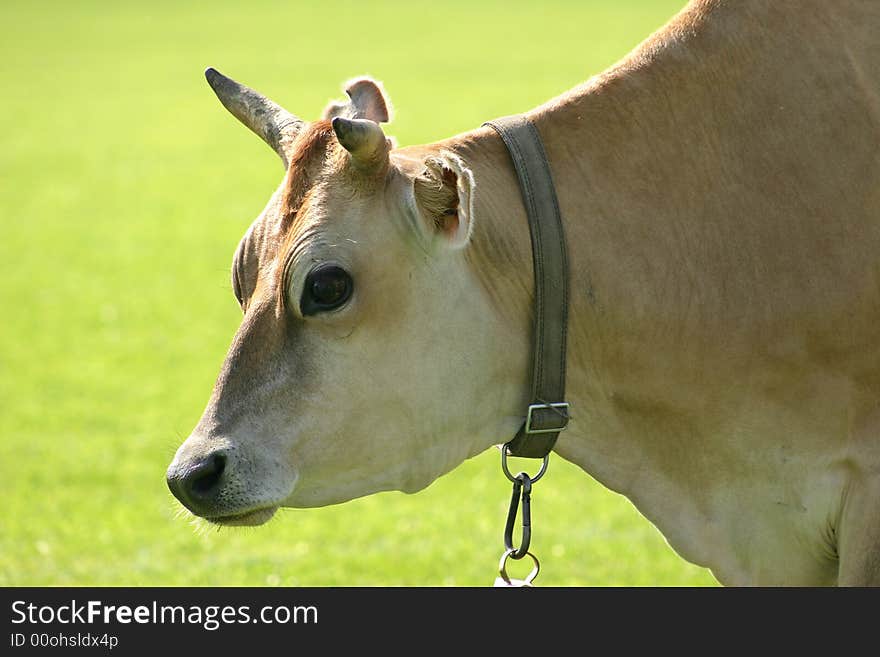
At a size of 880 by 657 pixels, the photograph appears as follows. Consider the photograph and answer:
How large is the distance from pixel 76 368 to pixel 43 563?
16.2 ft

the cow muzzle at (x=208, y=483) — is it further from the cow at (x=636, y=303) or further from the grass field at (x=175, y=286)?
the grass field at (x=175, y=286)

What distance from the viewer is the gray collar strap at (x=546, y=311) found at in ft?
13.2

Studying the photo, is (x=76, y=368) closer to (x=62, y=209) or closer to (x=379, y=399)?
(x=62, y=209)

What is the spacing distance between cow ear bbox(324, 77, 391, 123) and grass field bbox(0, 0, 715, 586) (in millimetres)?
1185

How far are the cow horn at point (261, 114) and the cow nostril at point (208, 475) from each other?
38.9 inches

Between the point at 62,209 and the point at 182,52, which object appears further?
the point at 182,52

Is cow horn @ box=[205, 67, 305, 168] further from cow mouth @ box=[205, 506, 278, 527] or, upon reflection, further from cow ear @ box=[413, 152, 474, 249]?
cow mouth @ box=[205, 506, 278, 527]

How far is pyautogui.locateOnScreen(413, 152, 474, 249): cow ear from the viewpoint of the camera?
3.75 metres

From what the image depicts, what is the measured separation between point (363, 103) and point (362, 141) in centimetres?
80

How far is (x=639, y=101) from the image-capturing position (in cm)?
429

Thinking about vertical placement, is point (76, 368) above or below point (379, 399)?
above

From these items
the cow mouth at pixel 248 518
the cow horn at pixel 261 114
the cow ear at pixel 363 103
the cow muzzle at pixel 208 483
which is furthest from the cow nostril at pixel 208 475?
the cow ear at pixel 363 103

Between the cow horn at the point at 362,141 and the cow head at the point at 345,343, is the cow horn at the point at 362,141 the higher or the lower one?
the higher one
